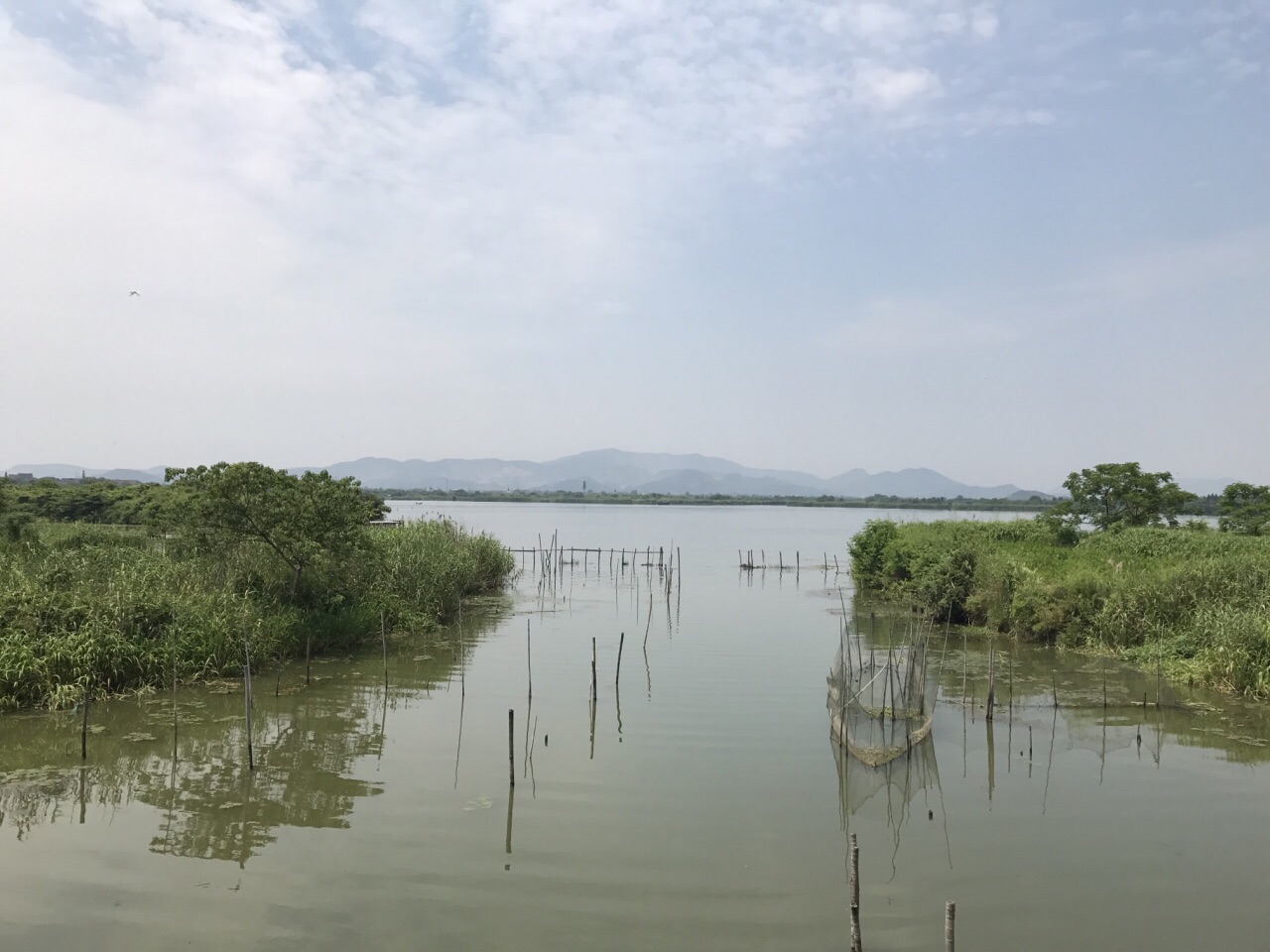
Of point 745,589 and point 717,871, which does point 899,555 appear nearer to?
point 745,589

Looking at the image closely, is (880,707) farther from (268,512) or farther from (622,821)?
(268,512)

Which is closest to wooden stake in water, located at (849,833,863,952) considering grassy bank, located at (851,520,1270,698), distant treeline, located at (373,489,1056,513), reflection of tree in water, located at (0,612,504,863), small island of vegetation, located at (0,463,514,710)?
reflection of tree in water, located at (0,612,504,863)

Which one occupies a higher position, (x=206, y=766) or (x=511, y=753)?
(x=511, y=753)

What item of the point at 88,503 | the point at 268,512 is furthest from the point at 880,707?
the point at 88,503

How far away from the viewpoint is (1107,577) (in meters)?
17.5

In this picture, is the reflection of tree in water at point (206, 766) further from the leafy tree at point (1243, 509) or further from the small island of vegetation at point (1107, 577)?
the leafy tree at point (1243, 509)

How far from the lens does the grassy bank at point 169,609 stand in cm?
1156

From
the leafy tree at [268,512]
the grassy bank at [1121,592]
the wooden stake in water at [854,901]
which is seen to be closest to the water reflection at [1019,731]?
the grassy bank at [1121,592]

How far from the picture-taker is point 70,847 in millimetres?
7395

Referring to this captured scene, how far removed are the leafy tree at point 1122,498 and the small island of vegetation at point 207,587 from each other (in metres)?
22.7

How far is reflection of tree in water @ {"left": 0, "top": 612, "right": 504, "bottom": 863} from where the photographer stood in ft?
26.3

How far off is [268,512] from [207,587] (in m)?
1.56

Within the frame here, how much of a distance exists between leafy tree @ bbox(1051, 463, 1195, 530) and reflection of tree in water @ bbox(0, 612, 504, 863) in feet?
87.8

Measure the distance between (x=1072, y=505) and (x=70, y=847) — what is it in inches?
1242
